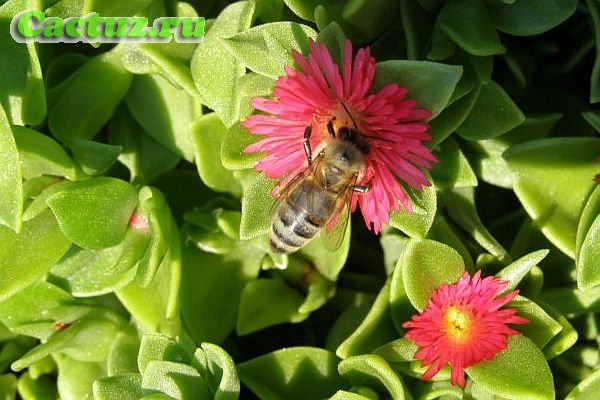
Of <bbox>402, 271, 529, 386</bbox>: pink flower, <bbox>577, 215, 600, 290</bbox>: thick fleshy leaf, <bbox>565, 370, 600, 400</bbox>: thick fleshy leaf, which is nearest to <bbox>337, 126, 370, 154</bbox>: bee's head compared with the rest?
<bbox>402, 271, 529, 386</bbox>: pink flower

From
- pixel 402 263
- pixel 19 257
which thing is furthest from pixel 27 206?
pixel 402 263

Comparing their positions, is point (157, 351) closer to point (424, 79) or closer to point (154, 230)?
point (154, 230)

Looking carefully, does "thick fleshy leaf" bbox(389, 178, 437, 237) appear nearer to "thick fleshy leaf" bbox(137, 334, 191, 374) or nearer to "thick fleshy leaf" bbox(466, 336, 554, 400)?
"thick fleshy leaf" bbox(466, 336, 554, 400)

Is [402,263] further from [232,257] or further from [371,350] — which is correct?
[232,257]

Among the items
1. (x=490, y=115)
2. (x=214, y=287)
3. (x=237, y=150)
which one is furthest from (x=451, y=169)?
(x=214, y=287)

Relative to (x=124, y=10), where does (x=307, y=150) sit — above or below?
below

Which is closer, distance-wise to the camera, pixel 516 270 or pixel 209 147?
pixel 516 270
